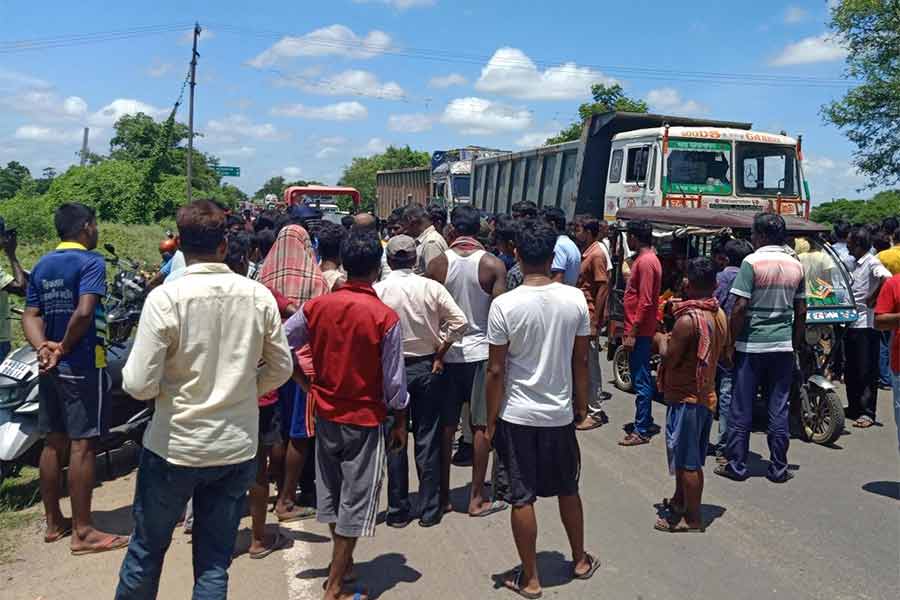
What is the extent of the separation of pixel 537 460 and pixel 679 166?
8.43 m

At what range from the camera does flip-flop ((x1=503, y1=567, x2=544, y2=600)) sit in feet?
12.4

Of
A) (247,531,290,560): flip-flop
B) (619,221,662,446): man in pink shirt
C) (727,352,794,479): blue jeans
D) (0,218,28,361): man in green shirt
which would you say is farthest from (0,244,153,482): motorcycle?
(727,352,794,479): blue jeans

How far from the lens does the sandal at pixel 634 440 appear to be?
6.38 metres

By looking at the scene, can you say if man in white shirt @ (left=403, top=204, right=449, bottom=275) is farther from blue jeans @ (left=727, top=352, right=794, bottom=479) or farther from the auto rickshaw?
the auto rickshaw

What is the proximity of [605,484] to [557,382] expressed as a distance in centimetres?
205

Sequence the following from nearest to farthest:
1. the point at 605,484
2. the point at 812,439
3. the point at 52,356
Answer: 1. the point at 52,356
2. the point at 605,484
3. the point at 812,439

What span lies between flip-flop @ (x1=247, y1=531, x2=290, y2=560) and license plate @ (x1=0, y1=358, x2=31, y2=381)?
212cm

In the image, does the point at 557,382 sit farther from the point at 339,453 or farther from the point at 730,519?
the point at 730,519

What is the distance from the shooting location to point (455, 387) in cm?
496

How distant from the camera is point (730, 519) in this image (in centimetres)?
484

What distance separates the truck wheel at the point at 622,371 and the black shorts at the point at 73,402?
5.58 meters

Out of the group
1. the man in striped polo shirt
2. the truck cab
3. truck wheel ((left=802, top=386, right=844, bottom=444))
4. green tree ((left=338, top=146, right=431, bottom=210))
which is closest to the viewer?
the man in striped polo shirt

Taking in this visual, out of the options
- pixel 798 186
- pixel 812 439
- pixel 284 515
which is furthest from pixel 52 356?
pixel 798 186

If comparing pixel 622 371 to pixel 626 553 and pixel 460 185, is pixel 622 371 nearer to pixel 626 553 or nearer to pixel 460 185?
pixel 626 553
